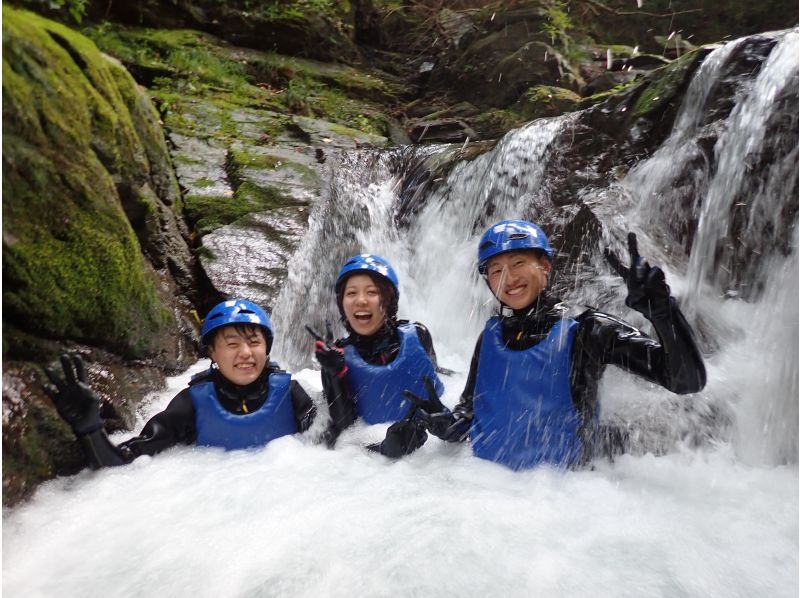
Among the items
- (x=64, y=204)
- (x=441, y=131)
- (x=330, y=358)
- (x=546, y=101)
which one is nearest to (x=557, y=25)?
(x=546, y=101)

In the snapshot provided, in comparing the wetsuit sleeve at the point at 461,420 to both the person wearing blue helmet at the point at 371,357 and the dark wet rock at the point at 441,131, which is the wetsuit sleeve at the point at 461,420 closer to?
the person wearing blue helmet at the point at 371,357

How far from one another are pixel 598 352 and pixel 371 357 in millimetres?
1750

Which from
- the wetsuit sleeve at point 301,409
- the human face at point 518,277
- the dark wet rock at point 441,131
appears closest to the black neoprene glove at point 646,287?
the human face at point 518,277

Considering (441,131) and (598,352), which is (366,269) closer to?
(598,352)

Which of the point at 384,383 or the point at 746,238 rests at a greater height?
the point at 746,238

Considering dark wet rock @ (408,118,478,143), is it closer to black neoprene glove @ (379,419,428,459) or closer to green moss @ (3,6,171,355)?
green moss @ (3,6,171,355)

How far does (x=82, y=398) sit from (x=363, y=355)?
6.11 ft

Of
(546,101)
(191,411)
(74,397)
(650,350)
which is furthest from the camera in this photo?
(546,101)

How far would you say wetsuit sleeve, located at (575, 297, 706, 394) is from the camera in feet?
7.98

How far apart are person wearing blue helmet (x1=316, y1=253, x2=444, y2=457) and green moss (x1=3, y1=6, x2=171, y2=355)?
1659 mm

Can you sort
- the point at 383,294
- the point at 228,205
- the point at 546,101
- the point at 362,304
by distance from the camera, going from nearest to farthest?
the point at 362,304 < the point at 383,294 < the point at 228,205 < the point at 546,101

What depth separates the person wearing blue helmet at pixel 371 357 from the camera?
386 cm

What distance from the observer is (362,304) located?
3879 millimetres

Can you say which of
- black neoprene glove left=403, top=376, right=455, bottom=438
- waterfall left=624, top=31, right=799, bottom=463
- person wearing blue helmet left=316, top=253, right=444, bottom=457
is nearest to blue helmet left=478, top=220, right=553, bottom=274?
black neoprene glove left=403, top=376, right=455, bottom=438
